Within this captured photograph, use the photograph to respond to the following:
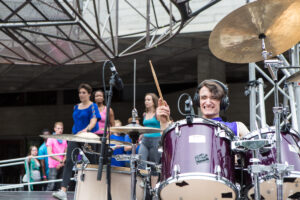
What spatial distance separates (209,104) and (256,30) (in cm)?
75

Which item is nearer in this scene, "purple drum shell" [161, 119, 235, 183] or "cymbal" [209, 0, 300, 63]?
"purple drum shell" [161, 119, 235, 183]

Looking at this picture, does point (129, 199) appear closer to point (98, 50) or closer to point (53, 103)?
point (98, 50)

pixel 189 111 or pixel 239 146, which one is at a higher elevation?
pixel 189 111

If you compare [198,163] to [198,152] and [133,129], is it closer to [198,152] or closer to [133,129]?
[198,152]

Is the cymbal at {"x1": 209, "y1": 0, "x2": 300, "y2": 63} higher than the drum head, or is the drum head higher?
the cymbal at {"x1": 209, "y1": 0, "x2": 300, "y2": 63}

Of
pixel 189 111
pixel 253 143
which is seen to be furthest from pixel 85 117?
pixel 253 143

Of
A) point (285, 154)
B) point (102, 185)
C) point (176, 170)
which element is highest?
point (285, 154)

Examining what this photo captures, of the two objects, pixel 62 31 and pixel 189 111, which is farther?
pixel 62 31

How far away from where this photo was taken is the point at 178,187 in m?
3.06

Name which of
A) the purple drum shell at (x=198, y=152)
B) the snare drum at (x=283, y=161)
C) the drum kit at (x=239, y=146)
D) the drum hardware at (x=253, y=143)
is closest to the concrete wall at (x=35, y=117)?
the drum kit at (x=239, y=146)

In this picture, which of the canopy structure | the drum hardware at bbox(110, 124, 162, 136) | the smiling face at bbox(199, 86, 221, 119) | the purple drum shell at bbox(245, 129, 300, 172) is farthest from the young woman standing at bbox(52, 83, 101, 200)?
the purple drum shell at bbox(245, 129, 300, 172)

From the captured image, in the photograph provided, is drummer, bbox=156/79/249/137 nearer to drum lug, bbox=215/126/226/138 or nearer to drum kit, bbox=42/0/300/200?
drum kit, bbox=42/0/300/200

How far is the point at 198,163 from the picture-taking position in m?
3.06

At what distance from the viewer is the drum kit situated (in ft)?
9.92
